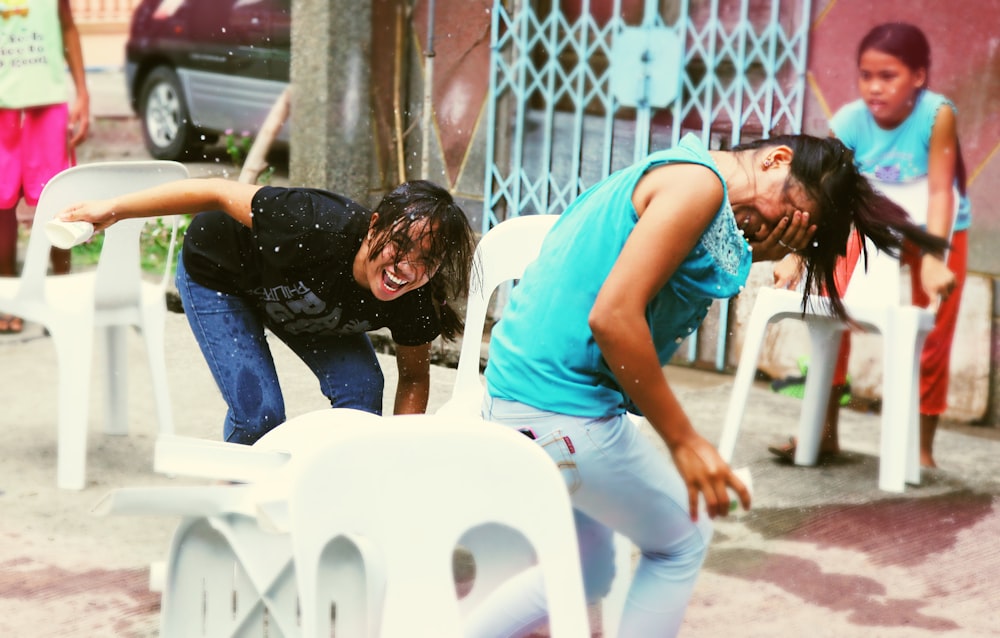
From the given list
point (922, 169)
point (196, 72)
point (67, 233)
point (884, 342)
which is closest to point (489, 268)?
point (67, 233)

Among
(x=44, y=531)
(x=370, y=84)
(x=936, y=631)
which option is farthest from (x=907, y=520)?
(x=370, y=84)

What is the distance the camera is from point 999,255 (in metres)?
4.63

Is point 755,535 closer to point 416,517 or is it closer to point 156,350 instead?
point 156,350

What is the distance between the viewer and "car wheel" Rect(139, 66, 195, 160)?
7883 mm

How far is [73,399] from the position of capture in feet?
12.3

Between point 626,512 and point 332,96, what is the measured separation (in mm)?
3868

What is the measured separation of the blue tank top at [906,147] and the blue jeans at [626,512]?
242 centimetres

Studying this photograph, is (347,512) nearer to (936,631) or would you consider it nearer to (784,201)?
(784,201)

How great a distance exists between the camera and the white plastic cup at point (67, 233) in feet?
8.55

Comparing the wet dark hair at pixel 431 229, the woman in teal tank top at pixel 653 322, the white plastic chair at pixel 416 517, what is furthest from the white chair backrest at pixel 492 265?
the white plastic chair at pixel 416 517

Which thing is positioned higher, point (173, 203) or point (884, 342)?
point (173, 203)

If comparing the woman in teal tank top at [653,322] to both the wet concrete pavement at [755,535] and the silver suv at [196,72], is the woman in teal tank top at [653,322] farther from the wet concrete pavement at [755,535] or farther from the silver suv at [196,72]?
the silver suv at [196,72]

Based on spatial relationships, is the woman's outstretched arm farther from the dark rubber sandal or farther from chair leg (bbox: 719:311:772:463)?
the dark rubber sandal

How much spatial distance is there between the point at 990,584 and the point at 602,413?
66.2 inches
